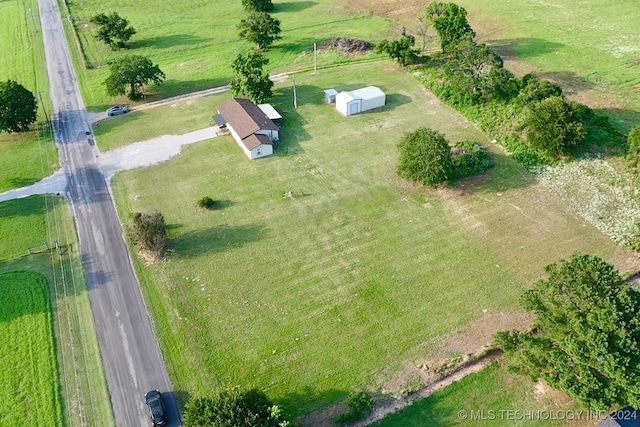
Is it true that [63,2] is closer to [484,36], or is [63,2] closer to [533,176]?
[484,36]

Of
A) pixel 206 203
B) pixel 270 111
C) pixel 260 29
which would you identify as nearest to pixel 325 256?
pixel 206 203

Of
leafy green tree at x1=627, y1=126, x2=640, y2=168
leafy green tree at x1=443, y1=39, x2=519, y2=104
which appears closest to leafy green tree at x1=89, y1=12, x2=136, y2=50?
leafy green tree at x1=443, y1=39, x2=519, y2=104

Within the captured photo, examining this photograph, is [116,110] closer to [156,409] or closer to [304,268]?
[304,268]

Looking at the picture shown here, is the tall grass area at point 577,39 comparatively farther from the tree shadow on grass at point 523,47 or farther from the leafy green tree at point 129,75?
the leafy green tree at point 129,75

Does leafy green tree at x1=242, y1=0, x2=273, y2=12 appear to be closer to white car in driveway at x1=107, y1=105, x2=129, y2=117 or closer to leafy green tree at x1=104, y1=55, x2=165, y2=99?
leafy green tree at x1=104, y1=55, x2=165, y2=99

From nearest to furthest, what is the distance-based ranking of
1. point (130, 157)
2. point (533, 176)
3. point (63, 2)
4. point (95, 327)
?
point (95, 327), point (533, 176), point (130, 157), point (63, 2)

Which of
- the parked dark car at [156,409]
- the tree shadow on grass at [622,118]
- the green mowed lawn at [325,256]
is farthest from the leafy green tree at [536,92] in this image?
the parked dark car at [156,409]

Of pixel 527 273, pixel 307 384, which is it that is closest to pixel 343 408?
pixel 307 384
